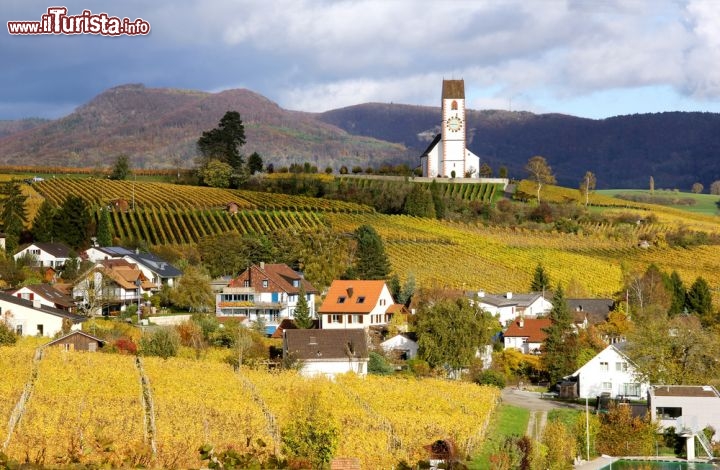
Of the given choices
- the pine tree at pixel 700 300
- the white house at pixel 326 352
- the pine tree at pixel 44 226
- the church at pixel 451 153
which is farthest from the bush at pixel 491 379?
the church at pixel 451 153

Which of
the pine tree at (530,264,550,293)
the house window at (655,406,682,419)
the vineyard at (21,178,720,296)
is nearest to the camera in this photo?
the house window at (655,406,682,419)

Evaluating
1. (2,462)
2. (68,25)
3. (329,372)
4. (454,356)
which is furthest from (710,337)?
(68,25)

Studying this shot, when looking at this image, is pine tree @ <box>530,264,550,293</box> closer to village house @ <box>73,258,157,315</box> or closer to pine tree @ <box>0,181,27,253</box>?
village house @ <box>73,258,157,315</box>

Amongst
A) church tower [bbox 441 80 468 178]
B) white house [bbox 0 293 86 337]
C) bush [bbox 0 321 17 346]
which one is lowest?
bush [bbox 0 321 17 346]

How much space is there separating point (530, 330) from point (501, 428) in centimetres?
2275

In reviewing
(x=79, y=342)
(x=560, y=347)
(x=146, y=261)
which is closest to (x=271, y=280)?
(x=146, y=261)

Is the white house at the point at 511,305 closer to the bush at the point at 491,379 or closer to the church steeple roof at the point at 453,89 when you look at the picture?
the bush at the point at 491,379

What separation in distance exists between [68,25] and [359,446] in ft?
123

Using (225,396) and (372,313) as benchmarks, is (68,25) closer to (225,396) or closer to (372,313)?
(372,313)

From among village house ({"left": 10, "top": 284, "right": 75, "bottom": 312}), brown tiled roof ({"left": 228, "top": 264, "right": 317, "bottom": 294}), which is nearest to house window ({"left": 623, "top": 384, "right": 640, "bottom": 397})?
brown tiled roof ({"left": 228, "top": 264, "right": 317, "bottom": 294})

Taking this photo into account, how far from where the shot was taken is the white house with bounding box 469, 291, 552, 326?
68500mm

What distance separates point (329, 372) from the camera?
5131 centimetres

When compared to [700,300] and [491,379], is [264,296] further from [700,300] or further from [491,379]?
[700,300]

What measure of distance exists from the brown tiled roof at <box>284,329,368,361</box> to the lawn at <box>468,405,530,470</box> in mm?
7928
